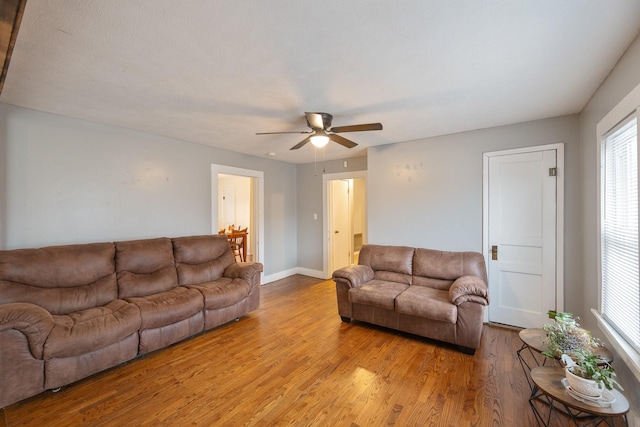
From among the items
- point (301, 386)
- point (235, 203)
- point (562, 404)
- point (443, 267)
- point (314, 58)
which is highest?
point (314, 58)

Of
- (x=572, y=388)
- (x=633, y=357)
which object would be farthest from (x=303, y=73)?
(x=633, y=357)

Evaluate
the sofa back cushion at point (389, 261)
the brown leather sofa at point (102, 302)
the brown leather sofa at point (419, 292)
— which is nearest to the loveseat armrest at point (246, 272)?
the brown leather sofa at point (102, 302)

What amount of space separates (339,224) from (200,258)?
2950mm

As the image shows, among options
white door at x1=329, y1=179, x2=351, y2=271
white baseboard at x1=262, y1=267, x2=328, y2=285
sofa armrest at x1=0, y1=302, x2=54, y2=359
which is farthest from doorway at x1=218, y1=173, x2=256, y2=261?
sofa armrest at x1=0, y1=302, x2=54, y2=359

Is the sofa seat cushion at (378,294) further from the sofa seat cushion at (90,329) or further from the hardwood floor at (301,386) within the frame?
the sofa seat cushion at (90,329)

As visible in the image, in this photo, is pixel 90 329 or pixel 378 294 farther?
pixel 378 294

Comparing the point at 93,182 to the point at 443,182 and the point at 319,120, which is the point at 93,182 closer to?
the point at 319,120

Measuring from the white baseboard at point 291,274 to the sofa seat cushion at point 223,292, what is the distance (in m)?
1.77

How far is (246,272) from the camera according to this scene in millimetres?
3598

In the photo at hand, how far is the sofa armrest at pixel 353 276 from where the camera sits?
342 centimetres

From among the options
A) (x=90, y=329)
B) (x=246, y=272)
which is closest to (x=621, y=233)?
(x=246, y=272)

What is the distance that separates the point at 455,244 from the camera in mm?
3689

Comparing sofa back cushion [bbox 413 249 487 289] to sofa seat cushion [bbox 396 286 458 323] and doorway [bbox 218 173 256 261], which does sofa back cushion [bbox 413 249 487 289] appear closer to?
Result: sofa seat cushion [bbox 396 286 458 323]

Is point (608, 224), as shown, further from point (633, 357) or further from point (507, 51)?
point (507, 51)
